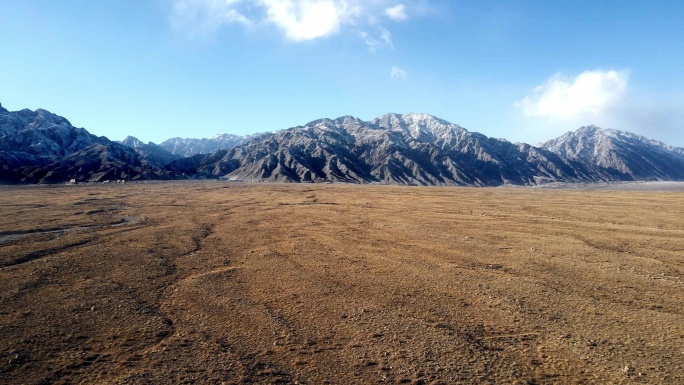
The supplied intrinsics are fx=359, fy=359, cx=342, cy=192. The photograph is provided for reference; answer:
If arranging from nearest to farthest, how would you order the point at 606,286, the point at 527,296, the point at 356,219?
1. the point at 527,296
2. the point at 606,286
3. the point at 356,219

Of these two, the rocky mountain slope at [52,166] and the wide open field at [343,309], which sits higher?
the rocky mountain slope at [52,166]

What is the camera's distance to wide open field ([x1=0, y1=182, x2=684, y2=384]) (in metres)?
12.4

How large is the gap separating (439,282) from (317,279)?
24.3 ft

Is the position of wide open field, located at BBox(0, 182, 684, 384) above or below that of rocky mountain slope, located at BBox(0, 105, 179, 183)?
below

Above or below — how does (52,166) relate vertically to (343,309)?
above

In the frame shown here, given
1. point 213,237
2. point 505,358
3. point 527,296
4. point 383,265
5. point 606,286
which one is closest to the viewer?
point 505,358

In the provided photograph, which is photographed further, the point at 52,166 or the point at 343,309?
the point at 52,166

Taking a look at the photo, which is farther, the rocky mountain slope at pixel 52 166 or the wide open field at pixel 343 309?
the rocky mountain slope at pixel 52 166

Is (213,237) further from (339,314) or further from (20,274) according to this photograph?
(339,314)

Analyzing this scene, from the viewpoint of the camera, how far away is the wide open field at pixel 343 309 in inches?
488

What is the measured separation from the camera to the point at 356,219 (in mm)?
48719

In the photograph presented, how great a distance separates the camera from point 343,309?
1755 cm

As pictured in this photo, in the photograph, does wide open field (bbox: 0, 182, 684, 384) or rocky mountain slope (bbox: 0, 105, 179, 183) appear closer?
wide open field (bbox: 0, 182, 684, 384)

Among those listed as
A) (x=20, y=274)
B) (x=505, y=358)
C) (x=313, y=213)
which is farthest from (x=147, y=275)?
(x=313, y=213)
